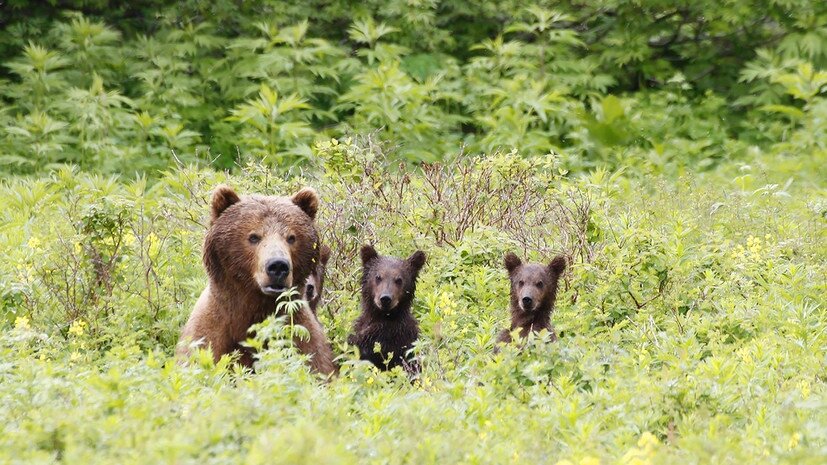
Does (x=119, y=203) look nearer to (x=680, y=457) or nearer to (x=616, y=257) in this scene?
(x=616, y=257)

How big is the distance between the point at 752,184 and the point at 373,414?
7.40 m

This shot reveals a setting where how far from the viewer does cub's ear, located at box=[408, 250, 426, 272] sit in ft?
25.8

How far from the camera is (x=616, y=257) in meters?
8.43

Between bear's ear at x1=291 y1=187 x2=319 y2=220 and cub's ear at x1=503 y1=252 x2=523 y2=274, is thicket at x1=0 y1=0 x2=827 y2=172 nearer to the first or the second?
cub's ear at x1=503 y1=252 x2=523 y2=274

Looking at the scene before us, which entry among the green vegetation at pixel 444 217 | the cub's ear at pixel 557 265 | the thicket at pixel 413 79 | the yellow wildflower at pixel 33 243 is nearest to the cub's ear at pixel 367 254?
the green vegetation at pixel 444 217

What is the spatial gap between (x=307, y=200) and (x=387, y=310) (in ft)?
3.32

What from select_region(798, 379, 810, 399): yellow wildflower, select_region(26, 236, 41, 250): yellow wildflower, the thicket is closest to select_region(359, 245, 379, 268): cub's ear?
select_region(26, 236, 41, 250): yellow wildflower

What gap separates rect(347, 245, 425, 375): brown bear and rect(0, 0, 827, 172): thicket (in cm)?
474

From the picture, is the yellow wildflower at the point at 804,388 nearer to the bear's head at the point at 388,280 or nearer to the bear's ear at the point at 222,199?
the bear's head at the point at 388,280

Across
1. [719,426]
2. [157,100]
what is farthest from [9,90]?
[719,426]

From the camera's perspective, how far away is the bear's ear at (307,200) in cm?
700

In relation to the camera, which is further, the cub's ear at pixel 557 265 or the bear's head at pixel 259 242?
the cub's ear at pixel 557 265

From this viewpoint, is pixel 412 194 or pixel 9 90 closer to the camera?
pixel 412 194

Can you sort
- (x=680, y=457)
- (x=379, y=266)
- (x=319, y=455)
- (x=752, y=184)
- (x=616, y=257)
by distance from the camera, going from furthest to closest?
1. (x=752, y=184)
2. (x=616, y=257)
3. (x=379, y=266)
4. (x=680, y=457)
5. (x=319, y=455)
